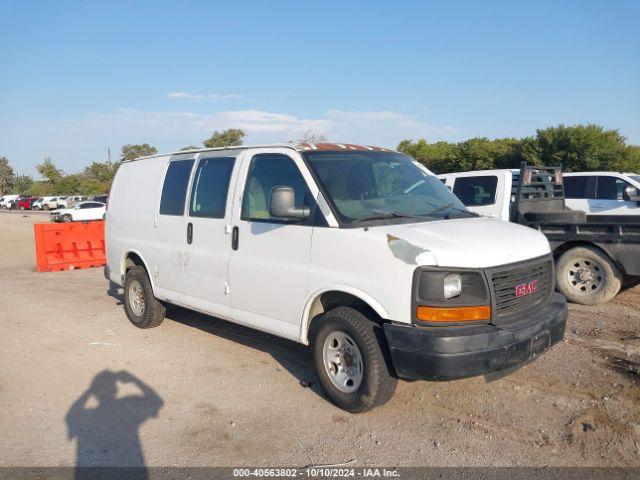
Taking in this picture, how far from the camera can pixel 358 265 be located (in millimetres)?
4137

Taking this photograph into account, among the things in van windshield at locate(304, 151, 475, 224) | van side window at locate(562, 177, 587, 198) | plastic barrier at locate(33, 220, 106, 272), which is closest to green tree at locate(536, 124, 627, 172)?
van side window at locate(562, 177, 587, 198)

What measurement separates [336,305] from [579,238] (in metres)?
4.52

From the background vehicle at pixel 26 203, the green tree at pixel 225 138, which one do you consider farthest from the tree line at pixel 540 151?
the background vehicle at pixel 26 203

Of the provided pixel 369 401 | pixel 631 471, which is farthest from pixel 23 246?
pixel 631 471

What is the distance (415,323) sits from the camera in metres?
3.86

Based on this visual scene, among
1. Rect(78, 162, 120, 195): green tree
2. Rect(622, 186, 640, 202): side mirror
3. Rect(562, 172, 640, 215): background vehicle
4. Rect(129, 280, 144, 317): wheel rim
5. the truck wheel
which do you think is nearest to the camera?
Rect(129, 280, 144, 317): wheel rim

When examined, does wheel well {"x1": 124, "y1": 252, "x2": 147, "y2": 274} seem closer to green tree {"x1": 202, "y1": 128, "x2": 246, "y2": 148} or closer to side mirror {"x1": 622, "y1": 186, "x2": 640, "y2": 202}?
side mirror {"x1": 622, "y1": 186, "x2": 640, "y2": 202}

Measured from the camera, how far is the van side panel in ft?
21.7

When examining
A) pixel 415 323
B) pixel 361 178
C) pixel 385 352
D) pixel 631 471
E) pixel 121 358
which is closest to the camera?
pixel 631 471

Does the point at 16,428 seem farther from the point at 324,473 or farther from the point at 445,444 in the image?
the point at 445,444

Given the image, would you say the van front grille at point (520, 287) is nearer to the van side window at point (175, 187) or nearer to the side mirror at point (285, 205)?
the side mirror at point (285, 205)

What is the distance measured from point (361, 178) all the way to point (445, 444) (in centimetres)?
225

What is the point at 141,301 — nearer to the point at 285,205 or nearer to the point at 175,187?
the point at 175,187

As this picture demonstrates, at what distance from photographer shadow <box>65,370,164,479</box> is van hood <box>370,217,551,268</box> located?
2.33 m
